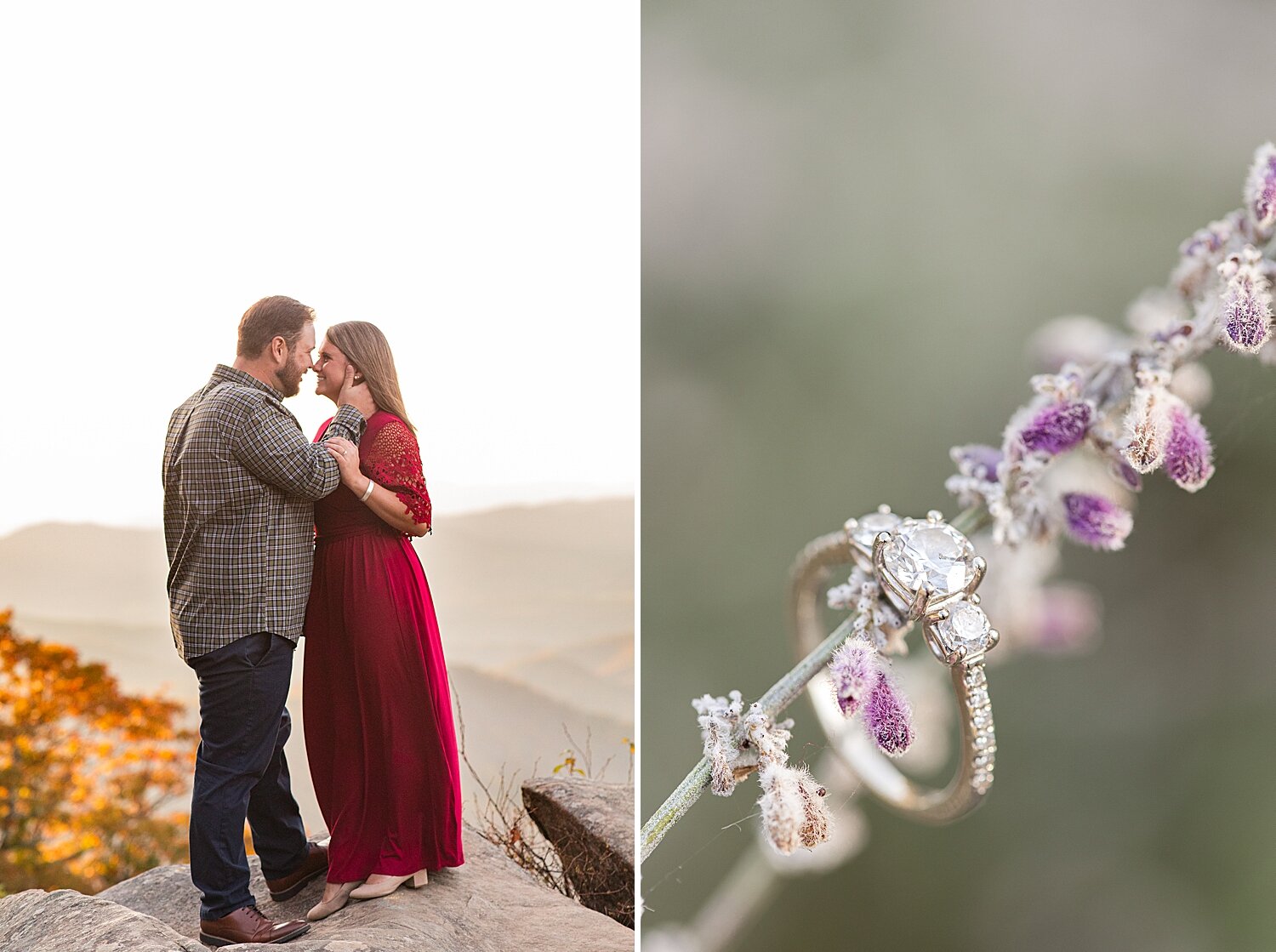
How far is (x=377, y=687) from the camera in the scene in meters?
0.73

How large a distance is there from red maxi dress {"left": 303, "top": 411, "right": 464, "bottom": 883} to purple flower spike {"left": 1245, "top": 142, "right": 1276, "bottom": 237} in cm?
54

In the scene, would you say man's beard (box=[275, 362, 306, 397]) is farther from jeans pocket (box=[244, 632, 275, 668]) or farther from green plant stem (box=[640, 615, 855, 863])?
green plant stem (box=[640, 615, 855, 863])

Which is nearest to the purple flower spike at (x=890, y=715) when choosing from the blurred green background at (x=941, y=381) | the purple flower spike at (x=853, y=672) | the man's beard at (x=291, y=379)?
the purple flower spike at (x=853, y=672)

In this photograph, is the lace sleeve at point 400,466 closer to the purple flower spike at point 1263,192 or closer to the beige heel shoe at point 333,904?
the beige heel shoe at point 333,904

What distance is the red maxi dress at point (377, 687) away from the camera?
28.0 inches

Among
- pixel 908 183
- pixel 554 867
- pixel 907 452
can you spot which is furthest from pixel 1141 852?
pixel 908 183

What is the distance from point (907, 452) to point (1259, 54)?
460 millimetres

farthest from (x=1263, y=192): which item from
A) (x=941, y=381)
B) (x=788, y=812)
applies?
(x=941, y=381)

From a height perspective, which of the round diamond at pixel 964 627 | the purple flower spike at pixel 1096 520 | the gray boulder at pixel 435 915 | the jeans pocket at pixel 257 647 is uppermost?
the purple flower spike at pixel 1096 520

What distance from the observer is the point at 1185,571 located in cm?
87

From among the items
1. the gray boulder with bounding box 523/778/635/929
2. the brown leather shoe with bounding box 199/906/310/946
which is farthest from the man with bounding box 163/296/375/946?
the gray boulder with bounding box 523/778/635/929

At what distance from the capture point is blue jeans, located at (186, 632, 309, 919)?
2.24 feet

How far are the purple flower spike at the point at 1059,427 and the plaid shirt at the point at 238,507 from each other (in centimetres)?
47

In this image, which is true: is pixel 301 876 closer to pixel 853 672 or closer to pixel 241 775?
pixel 241 775
